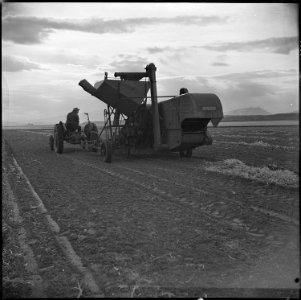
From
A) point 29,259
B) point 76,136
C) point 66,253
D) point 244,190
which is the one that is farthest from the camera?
point 76,136

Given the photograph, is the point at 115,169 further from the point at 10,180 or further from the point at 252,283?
the point at 252,283

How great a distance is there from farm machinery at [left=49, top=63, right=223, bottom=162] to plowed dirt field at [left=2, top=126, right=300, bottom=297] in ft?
7.29

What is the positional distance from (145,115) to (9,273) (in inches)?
339

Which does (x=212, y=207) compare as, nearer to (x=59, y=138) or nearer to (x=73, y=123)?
(x=59, y=138)

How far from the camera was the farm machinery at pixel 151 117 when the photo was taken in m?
9.99

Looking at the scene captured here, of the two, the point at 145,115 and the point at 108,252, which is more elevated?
the point at 145,115

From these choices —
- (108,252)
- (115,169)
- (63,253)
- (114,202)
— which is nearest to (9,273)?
(63,253)

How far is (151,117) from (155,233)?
7.52 metres

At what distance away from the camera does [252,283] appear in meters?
2.79

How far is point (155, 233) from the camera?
4348 millimetres

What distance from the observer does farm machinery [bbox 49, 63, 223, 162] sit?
9992mm

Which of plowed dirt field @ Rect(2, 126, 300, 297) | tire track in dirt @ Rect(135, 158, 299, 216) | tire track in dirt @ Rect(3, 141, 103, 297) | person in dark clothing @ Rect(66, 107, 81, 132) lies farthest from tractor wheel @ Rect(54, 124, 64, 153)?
tire track in dirt @ Rect(3, 141, 103, 297)

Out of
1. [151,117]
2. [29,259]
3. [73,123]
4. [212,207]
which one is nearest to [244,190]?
[212,207]

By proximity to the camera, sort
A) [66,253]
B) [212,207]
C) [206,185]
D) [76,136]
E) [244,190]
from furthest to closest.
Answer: [76,136] < [206,185] < [244,190] < [212,207] < [66,253]
